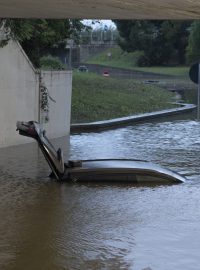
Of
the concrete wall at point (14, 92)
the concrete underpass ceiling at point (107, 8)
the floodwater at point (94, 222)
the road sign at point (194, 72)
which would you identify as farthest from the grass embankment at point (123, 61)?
the floodwater at point (94, 222)

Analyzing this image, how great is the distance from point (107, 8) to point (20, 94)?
21.1ft

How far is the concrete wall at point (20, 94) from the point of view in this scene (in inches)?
598

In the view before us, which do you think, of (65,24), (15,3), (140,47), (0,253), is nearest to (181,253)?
(0,253)

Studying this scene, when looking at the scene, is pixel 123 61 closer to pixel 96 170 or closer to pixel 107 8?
pixel 96 170

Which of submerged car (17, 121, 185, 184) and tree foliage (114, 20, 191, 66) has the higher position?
tree foliage (114, 20, 191, 66)

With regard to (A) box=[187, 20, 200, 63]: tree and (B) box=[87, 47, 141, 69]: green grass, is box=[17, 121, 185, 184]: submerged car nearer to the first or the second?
(A) box=[187, 20, 200, 63]: tree

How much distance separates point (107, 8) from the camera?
9984 millimetres

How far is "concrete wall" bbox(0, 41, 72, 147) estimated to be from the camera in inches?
598

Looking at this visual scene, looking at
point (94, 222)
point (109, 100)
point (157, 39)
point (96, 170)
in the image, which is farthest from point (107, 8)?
point (157, 39)

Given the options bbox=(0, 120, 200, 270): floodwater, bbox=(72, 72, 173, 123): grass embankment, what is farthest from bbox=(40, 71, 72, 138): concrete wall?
bbox=(0, 120, 200, 270): floodwater

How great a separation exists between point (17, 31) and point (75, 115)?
7.78 meters

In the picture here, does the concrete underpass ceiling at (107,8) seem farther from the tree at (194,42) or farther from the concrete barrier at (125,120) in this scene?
the tree at (194,42)

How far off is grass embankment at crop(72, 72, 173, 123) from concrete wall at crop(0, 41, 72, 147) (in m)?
4.08

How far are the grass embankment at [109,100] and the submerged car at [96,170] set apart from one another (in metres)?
11.3
